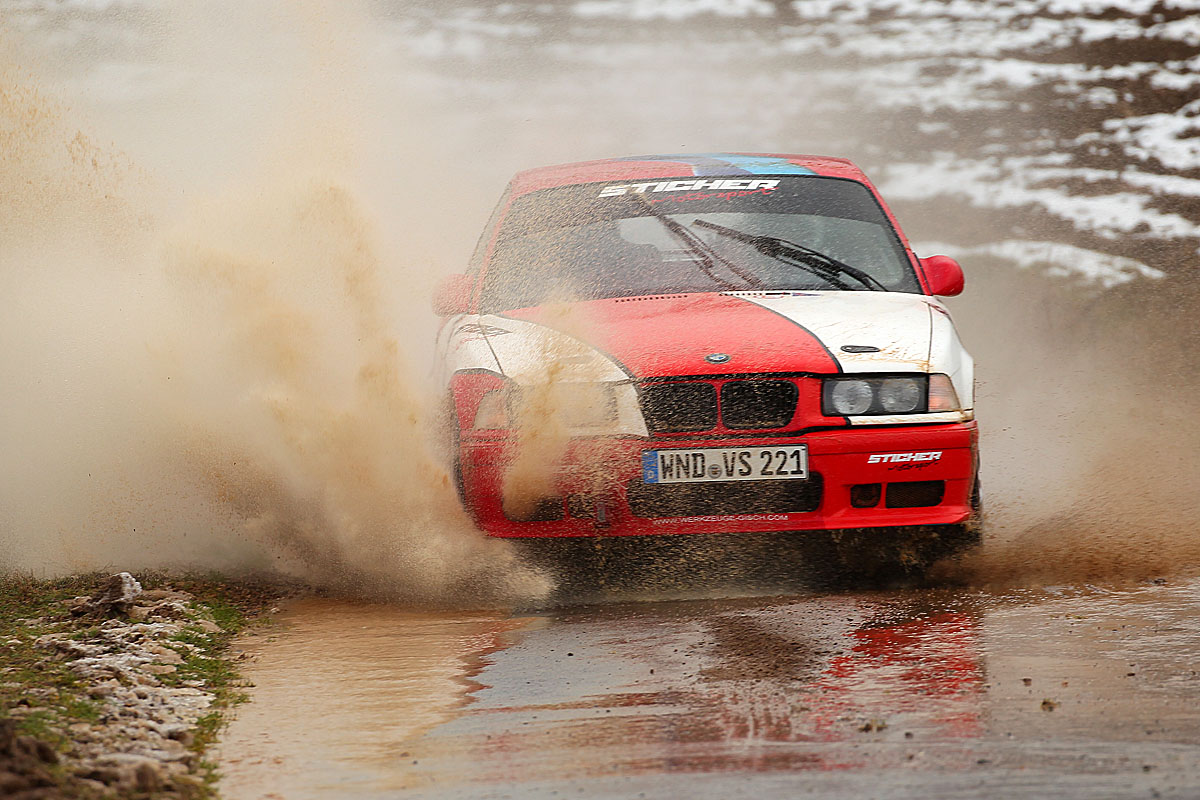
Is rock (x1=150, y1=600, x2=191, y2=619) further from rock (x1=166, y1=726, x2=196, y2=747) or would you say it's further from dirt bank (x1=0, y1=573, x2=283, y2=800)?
rock (x1=166, y1=726, x2=196, y2=747)

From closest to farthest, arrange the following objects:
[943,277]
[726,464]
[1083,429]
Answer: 1. [726,464]
2. [943,277]
3. [1083,429]

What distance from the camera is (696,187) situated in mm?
6270

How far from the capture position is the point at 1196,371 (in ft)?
42.9

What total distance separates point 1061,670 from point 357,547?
2.80 metres

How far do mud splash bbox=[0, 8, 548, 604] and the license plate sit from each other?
0.74 m

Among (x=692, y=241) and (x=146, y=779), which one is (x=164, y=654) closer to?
(x=146, y=779)

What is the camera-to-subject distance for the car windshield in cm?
581

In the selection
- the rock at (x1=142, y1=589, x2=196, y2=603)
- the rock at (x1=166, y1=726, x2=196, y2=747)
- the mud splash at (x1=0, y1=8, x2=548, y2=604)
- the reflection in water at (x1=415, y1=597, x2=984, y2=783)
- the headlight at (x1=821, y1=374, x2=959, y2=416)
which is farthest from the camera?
the mud splash at (x1=0, y1=8, x2=548, y2=604)

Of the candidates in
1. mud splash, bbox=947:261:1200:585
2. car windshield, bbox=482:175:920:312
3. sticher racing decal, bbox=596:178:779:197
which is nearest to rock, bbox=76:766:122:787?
car windshield, bbox=482:175:920:312

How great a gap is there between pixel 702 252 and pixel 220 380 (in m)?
2.25

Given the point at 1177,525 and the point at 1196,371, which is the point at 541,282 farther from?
the point at 1196,371

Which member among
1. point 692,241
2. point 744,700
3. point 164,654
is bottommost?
point 744,700

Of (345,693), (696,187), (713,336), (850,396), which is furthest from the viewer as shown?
(696,187)

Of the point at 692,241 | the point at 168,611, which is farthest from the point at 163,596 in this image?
the point at 692,241
